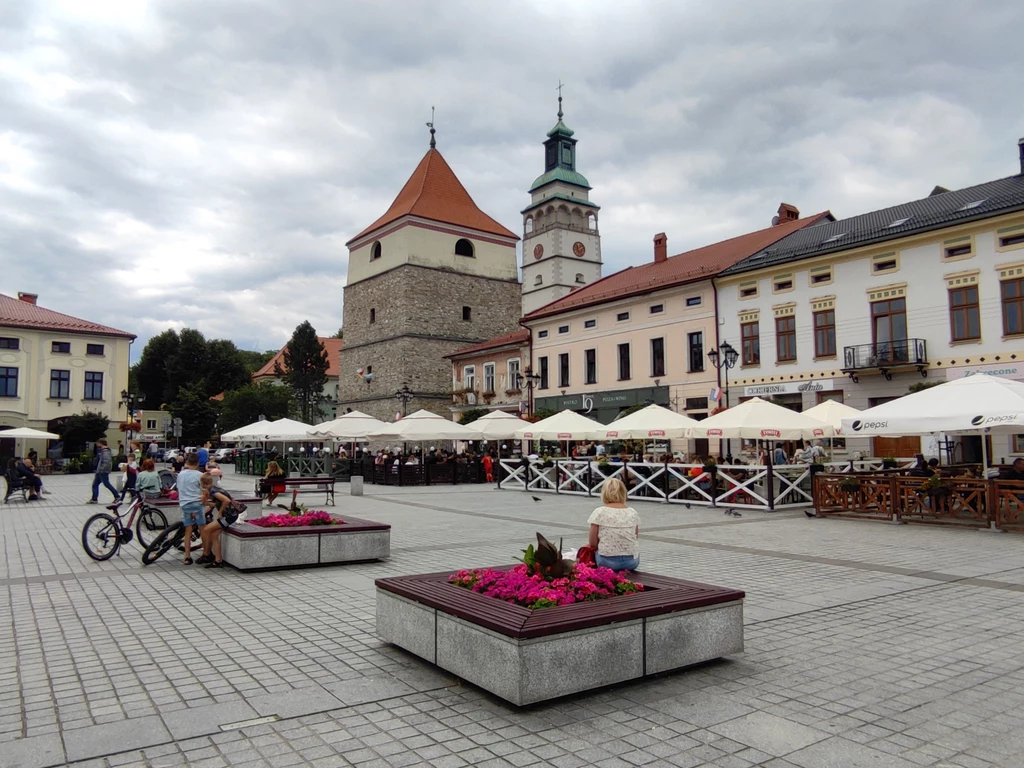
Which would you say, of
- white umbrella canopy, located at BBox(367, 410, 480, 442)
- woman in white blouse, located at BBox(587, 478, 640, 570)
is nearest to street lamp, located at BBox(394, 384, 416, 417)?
white umbrella canopy, located at BBox(367, 410, 480, 442)

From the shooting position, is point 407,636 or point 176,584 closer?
point 407,636

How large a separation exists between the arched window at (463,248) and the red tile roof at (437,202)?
1340mm

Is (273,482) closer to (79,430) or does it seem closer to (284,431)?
(284,431)

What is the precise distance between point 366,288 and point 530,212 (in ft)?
79.6

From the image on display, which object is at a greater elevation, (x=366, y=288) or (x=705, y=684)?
(x=366, y=288)

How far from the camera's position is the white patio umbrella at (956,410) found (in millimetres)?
13562

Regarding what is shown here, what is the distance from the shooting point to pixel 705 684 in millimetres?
5176

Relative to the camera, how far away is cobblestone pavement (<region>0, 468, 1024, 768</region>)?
407 cm

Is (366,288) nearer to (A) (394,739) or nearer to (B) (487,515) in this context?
(B) (487,515)

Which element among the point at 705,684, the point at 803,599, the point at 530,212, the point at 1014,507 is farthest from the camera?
the point at 530,212

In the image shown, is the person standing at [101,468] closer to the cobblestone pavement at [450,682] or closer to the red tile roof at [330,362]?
the cobblestone pavement at [450,682]

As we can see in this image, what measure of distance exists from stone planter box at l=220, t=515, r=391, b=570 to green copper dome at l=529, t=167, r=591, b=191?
227 feet

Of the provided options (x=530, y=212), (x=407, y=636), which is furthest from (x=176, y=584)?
(x=530, y=212)

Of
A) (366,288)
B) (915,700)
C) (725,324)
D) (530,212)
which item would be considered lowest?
(915,700)
